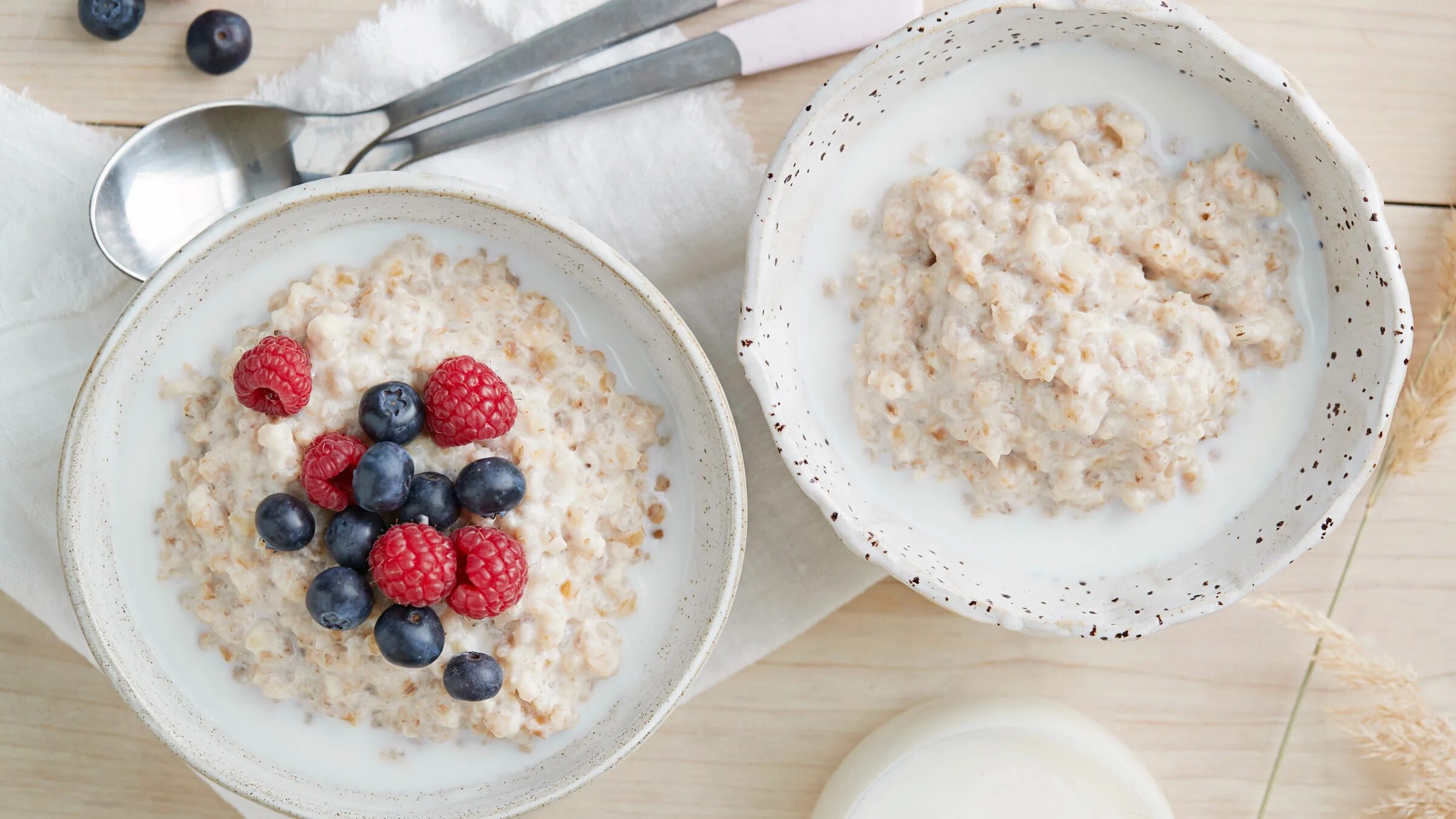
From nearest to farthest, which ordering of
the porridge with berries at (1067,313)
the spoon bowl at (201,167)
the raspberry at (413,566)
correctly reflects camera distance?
the raspberry at (413,566)
the porridge with berries at (1067,313)
the spoon bowl at (201,167)

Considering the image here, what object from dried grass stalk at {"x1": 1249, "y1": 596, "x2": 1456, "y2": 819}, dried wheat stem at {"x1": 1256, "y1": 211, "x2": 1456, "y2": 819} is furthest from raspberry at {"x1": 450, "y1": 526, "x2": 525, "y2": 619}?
dried wheat stem at {"x1": 1256, "y1": 211, "x2": 1456, "y2": 819}

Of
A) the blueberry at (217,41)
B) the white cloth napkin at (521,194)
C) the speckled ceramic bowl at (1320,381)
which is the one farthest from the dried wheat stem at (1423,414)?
the blueberry at (217,41)

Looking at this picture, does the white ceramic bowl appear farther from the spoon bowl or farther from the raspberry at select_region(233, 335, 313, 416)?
the spoon bowl

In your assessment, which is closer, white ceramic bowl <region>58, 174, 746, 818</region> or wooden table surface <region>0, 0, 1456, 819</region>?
white ceramic bowl <region>58, 174, 746, 818</region>

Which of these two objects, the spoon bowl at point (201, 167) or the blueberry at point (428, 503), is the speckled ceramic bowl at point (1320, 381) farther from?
the spoon bowl at point (201, 167)

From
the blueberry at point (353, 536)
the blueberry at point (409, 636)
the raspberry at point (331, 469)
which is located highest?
the raspberry at point (331, 469)
